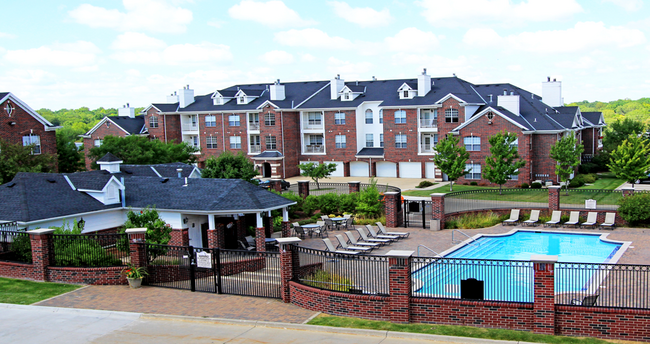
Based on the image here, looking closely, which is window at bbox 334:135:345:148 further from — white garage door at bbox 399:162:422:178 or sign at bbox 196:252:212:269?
sign at bbox 196:252:212:269

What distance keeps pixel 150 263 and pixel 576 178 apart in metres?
36.2

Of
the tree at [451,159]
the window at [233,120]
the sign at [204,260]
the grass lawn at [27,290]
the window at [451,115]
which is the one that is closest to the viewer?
the grass lawn at [27,290]

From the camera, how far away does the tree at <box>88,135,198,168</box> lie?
156 ft

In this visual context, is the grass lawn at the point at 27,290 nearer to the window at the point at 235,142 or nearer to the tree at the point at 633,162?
the tree at the point at 633,162

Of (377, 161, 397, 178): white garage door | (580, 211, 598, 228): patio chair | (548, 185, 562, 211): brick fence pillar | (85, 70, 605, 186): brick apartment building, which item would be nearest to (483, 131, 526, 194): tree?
(85, 70, 605, 186): brick apartment building

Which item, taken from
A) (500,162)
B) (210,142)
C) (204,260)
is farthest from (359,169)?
(204,260)

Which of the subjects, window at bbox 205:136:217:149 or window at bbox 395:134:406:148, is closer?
window at bbox 395:134:406:148

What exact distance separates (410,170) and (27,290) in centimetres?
3970

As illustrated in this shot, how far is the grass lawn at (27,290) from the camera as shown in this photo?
58.5 ft

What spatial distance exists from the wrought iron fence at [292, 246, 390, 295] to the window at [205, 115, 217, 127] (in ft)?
152

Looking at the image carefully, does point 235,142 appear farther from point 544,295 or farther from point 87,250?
point 544,295

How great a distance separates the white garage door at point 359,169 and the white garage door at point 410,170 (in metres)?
3.43

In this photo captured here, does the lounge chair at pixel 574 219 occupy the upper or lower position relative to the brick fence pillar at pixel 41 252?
lower

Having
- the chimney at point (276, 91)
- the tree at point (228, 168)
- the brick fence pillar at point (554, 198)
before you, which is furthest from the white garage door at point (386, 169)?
the brick fence pillar at point (554, 198)
